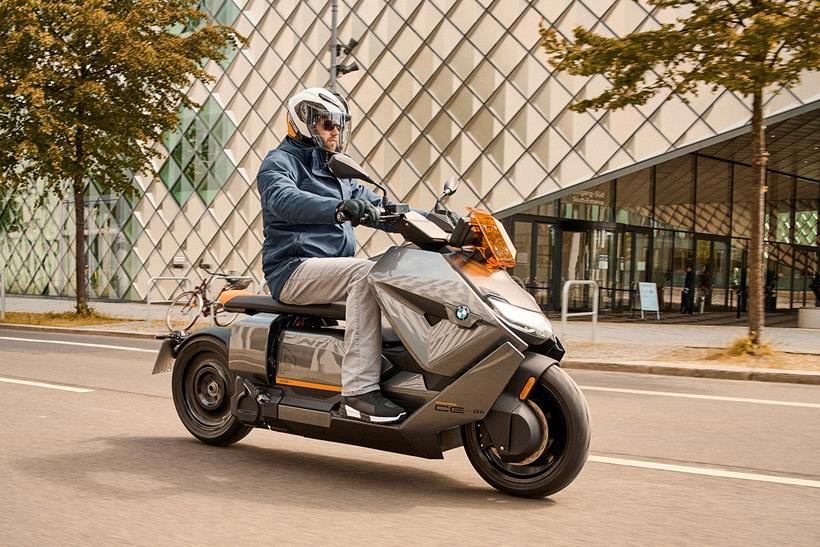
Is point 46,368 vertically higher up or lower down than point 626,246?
lower down

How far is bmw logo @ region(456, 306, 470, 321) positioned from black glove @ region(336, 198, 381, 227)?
0.59 meters

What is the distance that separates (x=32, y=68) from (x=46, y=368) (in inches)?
422

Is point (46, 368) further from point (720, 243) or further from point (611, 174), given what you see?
point (720, 243)

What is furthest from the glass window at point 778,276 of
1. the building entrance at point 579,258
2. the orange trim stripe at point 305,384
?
the orange trim stripe at point 305,384

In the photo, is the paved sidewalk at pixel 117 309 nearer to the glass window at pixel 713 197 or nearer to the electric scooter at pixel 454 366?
the electric scooter at pixel 454 366

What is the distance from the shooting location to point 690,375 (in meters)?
10.4

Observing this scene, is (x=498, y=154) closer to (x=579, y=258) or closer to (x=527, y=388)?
(x=579, y=258)

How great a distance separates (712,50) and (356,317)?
858 cm

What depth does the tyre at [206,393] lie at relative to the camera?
5352 mm

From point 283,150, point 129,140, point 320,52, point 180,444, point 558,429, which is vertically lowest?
point 180,444

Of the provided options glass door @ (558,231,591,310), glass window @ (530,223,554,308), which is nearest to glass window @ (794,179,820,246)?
glass door @ (558,231,591,310)

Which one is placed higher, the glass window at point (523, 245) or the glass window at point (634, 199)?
the glass window at point (634, 199)

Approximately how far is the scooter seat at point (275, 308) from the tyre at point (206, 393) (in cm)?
30

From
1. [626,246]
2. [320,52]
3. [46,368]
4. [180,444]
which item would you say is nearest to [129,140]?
[320,52]
